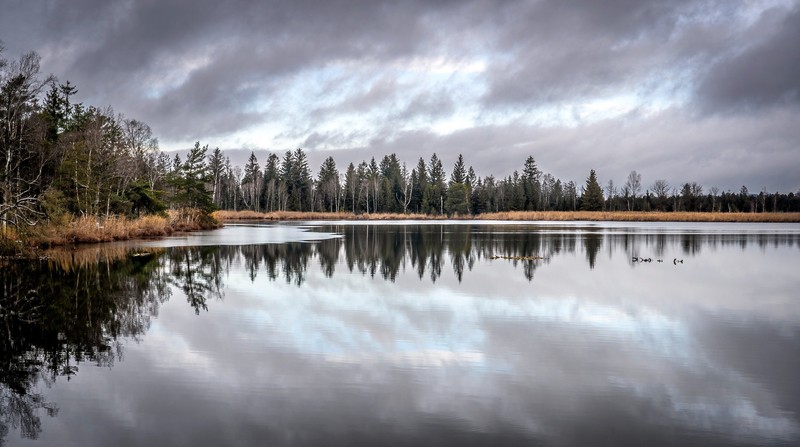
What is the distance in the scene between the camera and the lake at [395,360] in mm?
5785

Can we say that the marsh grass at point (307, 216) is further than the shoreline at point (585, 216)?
Yes

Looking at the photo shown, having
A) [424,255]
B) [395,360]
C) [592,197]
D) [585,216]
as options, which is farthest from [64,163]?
[592,197]

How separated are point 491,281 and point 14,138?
22456mm

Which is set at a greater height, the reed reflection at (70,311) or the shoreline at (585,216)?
the shoreline at (585,216)

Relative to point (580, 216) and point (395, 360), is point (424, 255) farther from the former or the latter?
point (580, 216)

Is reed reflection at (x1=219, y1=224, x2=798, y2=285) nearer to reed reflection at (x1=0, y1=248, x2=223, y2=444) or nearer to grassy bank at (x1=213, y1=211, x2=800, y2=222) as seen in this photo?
reed reflection at (x1=0, y1=248, x2=223, y2=444)

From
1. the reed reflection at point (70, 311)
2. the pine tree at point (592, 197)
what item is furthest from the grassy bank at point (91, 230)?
the pine tree at point (592, 197)

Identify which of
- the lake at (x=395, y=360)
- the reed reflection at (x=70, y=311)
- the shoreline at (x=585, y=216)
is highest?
the shoreline at (x=585, y=216)

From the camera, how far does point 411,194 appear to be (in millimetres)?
114438

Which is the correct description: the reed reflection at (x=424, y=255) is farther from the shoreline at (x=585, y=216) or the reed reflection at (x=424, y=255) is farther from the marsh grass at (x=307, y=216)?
the marsh grass at (x=307, y=216)

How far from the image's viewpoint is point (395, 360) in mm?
8227

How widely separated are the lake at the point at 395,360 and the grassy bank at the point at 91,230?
15.9 feet

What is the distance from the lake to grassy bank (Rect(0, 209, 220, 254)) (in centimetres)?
485

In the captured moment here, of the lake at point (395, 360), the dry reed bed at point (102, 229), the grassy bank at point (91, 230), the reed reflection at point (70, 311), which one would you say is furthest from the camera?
the dry reed bed at point (102, 229)
